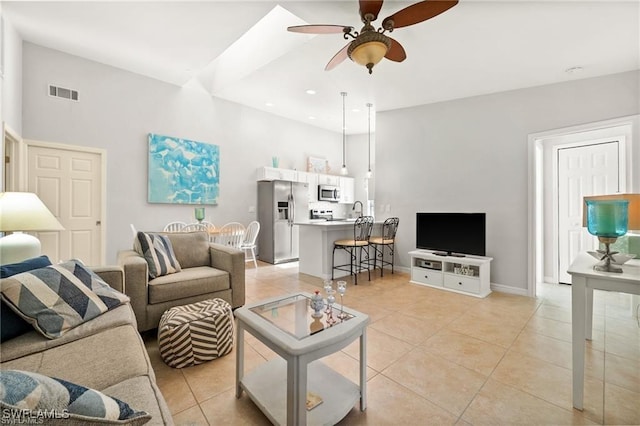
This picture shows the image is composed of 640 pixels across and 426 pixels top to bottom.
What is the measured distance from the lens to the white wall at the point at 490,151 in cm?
326

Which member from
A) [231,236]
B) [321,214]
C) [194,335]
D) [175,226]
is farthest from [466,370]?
[321,214]

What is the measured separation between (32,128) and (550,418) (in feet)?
18.9

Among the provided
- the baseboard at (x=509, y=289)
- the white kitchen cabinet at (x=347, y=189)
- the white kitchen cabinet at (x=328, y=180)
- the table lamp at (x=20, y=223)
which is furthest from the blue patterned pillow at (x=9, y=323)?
the white kitchen cabinet at (x=347, y=189)

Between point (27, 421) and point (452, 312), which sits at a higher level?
point (27, 421)

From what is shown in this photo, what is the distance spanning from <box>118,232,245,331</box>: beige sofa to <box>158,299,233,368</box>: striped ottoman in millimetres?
326

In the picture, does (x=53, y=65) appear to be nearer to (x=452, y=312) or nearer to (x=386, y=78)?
(x=386, y=78)

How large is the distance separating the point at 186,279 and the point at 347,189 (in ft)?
18.6

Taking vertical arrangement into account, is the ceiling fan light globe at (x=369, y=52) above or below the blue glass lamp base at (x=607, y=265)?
above

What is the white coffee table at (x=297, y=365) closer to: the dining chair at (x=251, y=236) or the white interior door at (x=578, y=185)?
A: the dining chair at (x=251, y=236)

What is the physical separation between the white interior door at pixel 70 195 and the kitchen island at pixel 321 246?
2.98 m

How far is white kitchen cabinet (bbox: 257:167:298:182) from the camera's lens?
5.74 meters

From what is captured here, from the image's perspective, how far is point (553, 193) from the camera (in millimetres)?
4141

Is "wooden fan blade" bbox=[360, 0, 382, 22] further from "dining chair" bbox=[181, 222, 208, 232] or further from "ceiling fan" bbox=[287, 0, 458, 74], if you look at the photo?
"dining chair" bbox=[181, 222, 208, 232]

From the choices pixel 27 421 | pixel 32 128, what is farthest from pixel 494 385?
pixel 32 128
